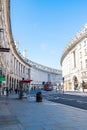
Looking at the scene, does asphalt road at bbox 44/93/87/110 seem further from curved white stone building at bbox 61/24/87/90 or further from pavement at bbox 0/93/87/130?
curved white stone building at bbox 61/24/87/90

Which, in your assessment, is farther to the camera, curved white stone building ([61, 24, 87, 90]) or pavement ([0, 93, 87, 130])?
curved white stone building ([61, 24, 87, 90])

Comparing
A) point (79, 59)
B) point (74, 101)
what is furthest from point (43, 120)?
point (79, 59)

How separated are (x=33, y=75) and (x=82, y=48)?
92538mm

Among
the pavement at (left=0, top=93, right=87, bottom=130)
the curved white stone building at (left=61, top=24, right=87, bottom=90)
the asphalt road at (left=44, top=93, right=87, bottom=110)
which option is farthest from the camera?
the curved white stone building at (left=61, top=24, right=87, bottom=90)

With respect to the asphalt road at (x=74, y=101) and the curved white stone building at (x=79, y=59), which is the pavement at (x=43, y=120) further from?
the curved white stone building at (x=79, y=59)

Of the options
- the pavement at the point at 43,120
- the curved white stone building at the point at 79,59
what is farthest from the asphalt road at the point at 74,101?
the curved white stone building at the point at 79,59

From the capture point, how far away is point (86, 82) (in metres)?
84.4

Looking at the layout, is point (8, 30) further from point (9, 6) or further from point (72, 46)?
point (72, 46)

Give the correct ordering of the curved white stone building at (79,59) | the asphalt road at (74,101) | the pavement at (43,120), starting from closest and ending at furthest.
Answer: the pavement at (43,120) → the asphalt road at (74,101) → the curved white stone building at (79,59)

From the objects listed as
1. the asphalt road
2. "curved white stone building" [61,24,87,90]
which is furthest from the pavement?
"curved white stone building" [61,24,87,90]

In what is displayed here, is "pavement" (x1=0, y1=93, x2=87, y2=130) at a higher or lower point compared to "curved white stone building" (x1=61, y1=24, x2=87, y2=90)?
lower

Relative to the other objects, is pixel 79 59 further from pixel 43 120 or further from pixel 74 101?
pixel 43 120

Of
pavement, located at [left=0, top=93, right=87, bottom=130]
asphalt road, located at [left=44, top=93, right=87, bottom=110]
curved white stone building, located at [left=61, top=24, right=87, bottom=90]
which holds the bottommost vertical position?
asphalt road, located at [left=44, top=93, right=87, bottom=110]

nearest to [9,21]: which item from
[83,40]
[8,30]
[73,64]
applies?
[8,30]
